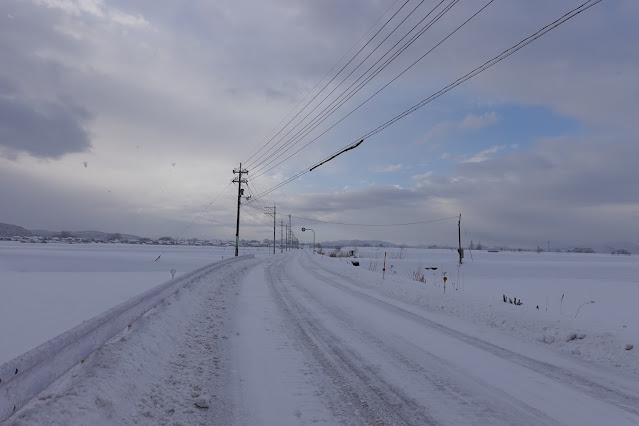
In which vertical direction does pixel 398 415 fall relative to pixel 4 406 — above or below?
below

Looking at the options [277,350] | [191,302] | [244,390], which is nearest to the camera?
[244,390]

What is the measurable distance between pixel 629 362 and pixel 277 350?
562cm

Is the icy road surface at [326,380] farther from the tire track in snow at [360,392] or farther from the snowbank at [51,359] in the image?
the snowbank at [51,359]

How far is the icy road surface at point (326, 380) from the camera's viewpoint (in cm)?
365

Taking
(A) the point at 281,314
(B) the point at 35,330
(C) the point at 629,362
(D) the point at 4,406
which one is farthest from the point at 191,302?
(C) the point at 629,362

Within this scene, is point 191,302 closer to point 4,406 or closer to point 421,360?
point 421,360

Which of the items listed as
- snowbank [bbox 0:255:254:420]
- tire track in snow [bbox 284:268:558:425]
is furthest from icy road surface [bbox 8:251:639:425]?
snowbank [bbox 0:255:254:420]

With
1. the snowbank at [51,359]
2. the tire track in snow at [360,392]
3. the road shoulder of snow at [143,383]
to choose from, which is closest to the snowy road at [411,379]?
the tire track in snow at [360,392]

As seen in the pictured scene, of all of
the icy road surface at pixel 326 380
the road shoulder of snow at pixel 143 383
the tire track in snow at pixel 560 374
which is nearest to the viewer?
the road shoulder of snow at pixel 143 383

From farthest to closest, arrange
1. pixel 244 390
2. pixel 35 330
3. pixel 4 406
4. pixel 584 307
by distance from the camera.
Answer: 1. pixel 584 307
2. pixel 35 330
3. pixel 244 390
4. pixel 4 406

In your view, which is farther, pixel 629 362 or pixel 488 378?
pixel 629 362

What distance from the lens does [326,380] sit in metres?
4.68

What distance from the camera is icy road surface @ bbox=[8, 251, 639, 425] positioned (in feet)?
12.0

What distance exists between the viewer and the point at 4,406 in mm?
2619
